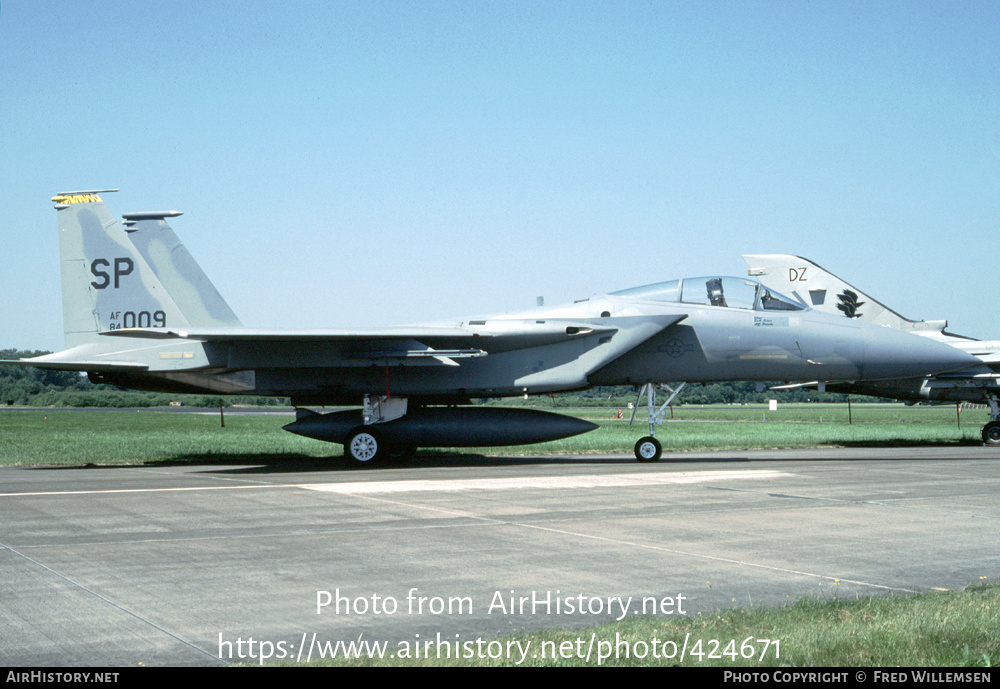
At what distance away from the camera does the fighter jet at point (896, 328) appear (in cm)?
2381

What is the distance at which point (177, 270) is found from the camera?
702 inches

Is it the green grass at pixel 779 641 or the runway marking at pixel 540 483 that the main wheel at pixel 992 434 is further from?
the green grass at pixel 779 641

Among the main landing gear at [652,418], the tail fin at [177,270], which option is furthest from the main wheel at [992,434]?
the tail fin at [177,270]

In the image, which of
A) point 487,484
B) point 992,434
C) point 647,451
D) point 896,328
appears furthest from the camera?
point 992,434

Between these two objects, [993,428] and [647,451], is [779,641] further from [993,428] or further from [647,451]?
[993,428]

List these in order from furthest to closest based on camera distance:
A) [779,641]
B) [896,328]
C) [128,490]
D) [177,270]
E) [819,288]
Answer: [819,288] < [896,328] < [177,270] < [128,490] < [779,641]

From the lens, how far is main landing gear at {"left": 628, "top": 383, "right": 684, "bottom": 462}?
53.5 feet

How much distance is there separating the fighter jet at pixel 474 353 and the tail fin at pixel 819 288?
923cm

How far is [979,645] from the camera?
4242 millimetres

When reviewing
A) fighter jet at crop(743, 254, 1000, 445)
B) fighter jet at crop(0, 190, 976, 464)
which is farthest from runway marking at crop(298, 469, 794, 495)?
fighter jet at crop(743, 254, 1000, 445)

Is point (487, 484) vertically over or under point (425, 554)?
under

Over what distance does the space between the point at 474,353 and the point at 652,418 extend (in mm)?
3680

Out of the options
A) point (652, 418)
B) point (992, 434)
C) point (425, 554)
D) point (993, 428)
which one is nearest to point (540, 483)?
point (652, 418)
